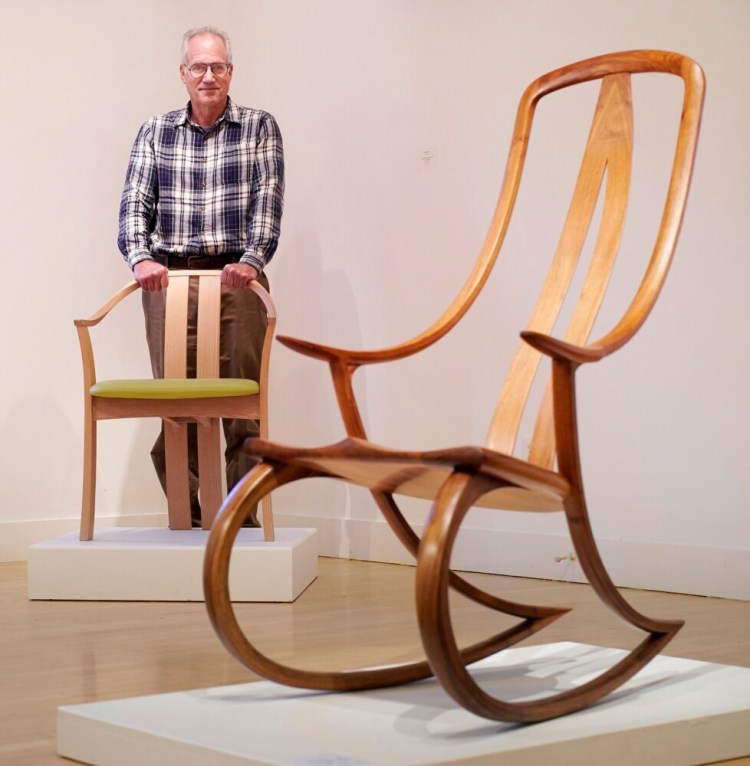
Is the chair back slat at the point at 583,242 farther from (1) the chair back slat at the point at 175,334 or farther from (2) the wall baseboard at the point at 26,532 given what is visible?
(2) the wall baseboard at the point at 26,532

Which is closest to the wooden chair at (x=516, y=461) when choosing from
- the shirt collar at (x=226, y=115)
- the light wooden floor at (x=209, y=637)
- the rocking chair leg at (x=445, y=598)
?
the rocking chair leg at (x=445, y=598)

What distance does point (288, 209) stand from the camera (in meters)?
4.29

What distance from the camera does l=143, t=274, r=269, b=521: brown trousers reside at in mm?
3584

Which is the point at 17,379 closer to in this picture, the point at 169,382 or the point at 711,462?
the point at 169,382

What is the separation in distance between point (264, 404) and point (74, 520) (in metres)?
1.33

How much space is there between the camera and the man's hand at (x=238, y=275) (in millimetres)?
3369

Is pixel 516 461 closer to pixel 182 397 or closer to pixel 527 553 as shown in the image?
pixel 182 397

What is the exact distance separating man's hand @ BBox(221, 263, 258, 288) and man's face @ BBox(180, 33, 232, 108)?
0.63 meters

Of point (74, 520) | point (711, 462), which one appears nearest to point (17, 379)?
point (74, 520)

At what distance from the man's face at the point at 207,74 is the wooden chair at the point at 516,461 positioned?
6.05 ft

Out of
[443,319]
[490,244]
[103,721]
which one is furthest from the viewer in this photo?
[490,244]

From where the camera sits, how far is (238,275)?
11.1 ft

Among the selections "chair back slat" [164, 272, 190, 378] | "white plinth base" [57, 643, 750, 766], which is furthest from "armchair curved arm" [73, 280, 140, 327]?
"white plinth base" [57, 643, 750, 766]

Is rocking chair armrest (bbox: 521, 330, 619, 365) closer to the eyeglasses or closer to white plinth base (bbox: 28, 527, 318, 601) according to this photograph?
white plinth base (bbox: 28, 527, 318, 601)
